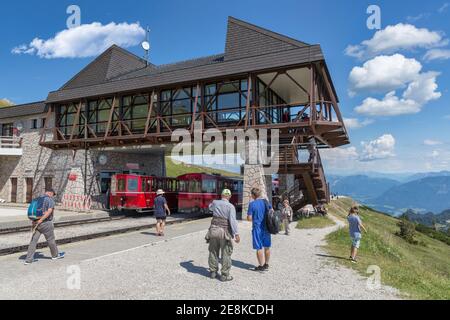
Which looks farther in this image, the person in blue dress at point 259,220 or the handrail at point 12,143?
the handrail at point 12,143

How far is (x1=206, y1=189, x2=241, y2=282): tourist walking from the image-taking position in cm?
707

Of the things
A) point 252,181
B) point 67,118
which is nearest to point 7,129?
point 67,118

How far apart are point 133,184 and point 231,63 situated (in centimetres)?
937

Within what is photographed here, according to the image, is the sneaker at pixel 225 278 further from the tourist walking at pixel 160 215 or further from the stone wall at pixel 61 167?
the stone wall at pixel 61 167

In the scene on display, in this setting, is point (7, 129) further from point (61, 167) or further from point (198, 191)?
point (198, 191)

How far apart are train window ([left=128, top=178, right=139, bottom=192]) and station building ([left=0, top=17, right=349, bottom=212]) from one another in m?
2.76

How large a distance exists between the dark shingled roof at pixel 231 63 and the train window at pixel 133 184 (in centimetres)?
607

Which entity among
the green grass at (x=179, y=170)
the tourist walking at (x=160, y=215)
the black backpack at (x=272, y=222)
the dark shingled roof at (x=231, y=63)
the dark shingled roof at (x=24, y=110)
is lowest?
the tourist walking at (x=160, y=215)

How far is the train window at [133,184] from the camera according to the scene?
69.7 feet

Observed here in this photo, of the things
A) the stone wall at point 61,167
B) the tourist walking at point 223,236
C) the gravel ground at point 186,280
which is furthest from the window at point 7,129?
the tourist walking at point 223,236

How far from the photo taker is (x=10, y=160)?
1193 inches

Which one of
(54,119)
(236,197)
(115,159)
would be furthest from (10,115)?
(236,197)

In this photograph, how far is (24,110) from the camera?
29.6m
